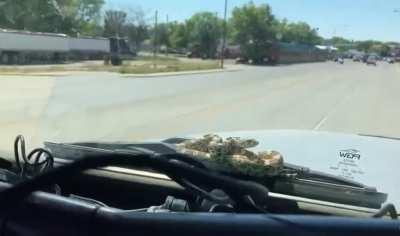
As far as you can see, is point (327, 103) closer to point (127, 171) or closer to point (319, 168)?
point (319, 168)

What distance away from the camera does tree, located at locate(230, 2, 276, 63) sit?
11.3 ft

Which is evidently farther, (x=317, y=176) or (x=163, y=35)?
(x=163, y=35)

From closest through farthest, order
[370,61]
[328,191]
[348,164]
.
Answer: [328,191] < [348,164] < [370,61]

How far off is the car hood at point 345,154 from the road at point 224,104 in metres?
1.20

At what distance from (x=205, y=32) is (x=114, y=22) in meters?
0.60

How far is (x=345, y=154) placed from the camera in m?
2.88

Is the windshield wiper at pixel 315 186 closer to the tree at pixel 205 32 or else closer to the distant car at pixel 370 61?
the tree at pixel 205 32

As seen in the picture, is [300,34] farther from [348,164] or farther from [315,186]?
[315,186]

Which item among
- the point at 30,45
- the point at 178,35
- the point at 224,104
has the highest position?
the point at 178,35

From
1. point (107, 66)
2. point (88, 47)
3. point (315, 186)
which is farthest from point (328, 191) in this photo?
point (107, 66)

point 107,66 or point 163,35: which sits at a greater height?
point 163,35

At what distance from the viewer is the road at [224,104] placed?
480 centimetres

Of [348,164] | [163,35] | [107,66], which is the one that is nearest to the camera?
[348,164]

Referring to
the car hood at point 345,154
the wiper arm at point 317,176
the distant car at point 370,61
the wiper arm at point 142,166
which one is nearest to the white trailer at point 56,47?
the car hood at point 345,154
